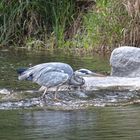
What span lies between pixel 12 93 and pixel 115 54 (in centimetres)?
252

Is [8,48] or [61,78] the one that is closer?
[61,78]

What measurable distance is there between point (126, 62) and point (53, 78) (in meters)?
2.28

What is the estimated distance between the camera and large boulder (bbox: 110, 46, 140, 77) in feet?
37.5

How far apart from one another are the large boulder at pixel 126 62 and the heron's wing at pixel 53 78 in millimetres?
2074

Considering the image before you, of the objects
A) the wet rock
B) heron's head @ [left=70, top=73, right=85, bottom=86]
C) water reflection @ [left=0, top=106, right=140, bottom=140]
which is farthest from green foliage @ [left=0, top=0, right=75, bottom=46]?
water reflection @ [left=0, top=106, right=140, bottom=140]

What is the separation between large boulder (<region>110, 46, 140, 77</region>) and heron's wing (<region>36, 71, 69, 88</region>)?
6.80 feet

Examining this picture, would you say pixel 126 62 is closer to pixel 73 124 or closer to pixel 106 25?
pixel 106 25

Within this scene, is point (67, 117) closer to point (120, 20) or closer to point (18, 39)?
point (120, 20)

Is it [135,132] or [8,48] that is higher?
[135,132]

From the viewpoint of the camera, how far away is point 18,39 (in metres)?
17.3

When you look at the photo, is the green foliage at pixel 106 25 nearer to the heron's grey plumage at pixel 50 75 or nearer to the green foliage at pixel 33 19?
the green foliage at pixel 33 19

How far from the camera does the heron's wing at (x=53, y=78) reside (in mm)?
9562

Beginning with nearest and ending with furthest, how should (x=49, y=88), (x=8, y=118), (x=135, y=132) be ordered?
Answer: (x=135, y=132)
(x=8, y=118)
(x=49, y=88)

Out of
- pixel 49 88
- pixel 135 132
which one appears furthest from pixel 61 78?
pixel 135 132
